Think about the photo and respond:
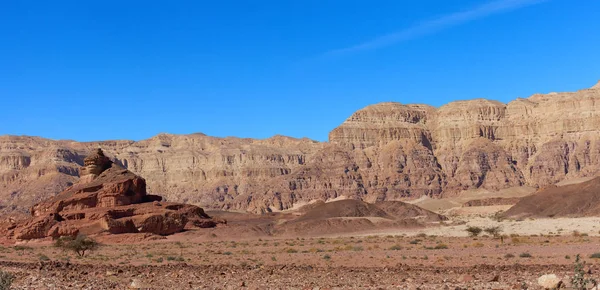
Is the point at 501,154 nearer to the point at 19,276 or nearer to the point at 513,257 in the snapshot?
the point at 513,257

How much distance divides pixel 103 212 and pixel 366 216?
1541 inches

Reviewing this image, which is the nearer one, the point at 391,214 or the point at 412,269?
the point at 412,269

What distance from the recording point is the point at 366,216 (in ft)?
299

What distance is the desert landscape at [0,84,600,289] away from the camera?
77.7 ft

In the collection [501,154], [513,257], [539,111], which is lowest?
[513,257]

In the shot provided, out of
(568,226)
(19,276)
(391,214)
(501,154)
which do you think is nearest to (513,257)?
(19,276)

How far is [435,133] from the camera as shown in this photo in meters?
192

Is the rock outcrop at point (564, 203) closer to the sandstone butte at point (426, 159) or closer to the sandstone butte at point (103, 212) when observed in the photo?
the sandstone butte at point (103, 212)

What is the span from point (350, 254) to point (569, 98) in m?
158

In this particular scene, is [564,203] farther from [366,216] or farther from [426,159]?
[426,159]

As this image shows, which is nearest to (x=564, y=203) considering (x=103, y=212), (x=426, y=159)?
(x=103, y=212)

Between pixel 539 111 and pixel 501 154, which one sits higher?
pixel 539 111

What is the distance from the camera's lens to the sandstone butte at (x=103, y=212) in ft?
196

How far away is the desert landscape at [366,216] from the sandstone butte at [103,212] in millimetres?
143
